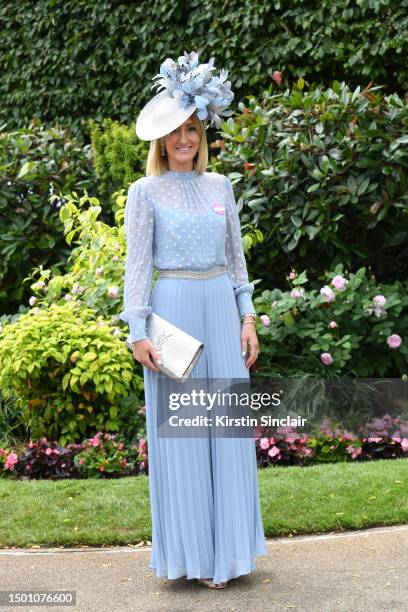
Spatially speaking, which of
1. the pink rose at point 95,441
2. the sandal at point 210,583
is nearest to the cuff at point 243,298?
the sandal at point 210,583

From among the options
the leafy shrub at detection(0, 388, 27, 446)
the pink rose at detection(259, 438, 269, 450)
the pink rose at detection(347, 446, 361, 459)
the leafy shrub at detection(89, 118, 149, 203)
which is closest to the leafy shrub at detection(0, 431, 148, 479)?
the leafy shrub at detection(0, 388, 27, 446)

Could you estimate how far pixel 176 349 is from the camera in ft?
12.5

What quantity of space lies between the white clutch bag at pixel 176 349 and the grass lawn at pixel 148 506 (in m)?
1.19

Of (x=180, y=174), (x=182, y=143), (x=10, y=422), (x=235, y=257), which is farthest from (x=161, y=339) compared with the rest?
(x=10, y=422)

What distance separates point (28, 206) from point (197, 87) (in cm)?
424

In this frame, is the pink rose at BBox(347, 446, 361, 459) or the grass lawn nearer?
the grass lawn

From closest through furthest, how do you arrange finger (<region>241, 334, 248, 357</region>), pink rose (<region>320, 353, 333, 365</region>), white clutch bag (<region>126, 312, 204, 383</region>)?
white clutch bag (<region>126, 312, 204, 383</region>) < finger (<region>241, 334, 248, 357</region>) < pink rose (<region>320, 353, 333, 365</region>)

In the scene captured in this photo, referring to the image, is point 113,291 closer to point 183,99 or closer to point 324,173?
point 324,173

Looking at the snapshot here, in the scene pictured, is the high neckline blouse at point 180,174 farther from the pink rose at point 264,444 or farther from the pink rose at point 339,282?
the pink rose at point 339,282

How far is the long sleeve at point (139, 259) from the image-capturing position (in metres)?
3.90

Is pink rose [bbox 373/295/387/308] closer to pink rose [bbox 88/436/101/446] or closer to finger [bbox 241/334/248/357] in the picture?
pink rose [bbox 88/436/101/446]

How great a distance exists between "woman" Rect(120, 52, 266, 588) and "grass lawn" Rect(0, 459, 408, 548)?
781 millimetres

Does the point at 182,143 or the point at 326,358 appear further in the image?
the point at 326,358

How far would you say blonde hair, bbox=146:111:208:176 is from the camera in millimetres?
3969
